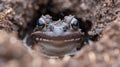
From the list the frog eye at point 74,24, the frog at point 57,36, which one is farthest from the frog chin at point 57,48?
the frog eye at point 74,24

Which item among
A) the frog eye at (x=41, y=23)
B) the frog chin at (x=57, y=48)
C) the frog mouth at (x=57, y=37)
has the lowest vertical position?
the frog chin at (x=57, y=48)

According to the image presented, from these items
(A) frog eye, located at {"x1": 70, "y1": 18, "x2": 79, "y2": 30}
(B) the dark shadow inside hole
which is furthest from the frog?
(B) the dark shadow inside hole

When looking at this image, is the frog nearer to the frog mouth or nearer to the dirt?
the frog mouth

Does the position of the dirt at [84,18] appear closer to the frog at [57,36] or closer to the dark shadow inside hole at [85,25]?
the dark shadow inside hole at [85,25]

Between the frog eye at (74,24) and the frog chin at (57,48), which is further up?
the frog eye at (74,24)

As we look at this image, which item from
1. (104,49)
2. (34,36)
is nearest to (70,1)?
(34,36)

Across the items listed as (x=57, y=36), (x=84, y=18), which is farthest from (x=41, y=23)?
(x=84, y=18)

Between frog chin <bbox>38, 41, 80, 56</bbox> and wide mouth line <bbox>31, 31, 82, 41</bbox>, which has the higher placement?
wide mouth line <bbox>31, 31, 82, 41</bbox>

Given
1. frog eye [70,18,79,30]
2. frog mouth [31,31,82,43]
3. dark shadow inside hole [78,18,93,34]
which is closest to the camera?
frog mouth [31,31,82,43]
